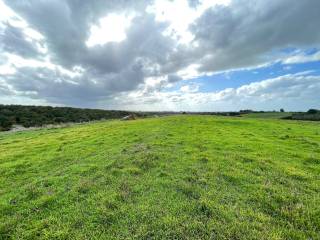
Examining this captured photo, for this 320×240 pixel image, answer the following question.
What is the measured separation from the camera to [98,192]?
7.43 meters

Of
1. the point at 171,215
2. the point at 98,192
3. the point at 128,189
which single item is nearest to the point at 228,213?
the point at 171,215

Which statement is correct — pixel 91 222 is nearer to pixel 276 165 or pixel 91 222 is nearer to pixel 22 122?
pixel 276 165

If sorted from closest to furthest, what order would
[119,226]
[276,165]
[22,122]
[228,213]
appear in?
[119,226] → [228,213] → [276,165] → [22,122]

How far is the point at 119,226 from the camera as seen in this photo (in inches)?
211

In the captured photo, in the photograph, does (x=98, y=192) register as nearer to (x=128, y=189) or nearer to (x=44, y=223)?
(x=128, y=189)

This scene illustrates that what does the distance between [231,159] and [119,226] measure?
8033 mm

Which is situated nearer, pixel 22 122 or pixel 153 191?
pixel 153 191

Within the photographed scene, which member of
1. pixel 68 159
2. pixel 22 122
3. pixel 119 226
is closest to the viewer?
pixel 119 226

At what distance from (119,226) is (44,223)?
2.27 meters

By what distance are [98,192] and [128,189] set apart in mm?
1137

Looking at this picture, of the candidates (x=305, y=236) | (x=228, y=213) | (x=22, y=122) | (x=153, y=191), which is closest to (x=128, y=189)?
(x=153, y=191)

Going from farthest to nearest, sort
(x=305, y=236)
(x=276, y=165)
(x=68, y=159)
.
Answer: (x=68, y=159), (x=276, y=165), (x=305, y=236)

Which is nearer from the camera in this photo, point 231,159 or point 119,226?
point 119,226

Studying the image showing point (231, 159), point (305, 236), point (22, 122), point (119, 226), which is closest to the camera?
point (305, 236)
